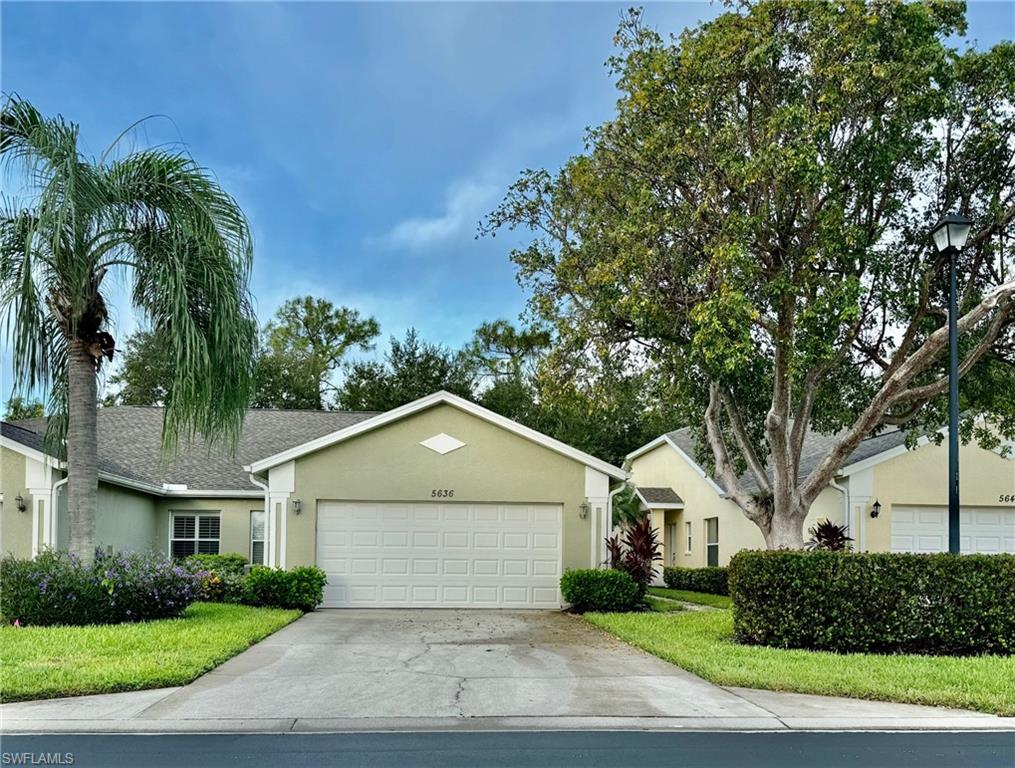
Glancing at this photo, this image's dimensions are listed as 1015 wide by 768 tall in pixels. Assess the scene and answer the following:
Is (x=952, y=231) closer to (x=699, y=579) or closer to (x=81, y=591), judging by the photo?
(x=81, y=591)

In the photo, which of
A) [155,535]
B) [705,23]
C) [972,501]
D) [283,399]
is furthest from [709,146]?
[283,399]

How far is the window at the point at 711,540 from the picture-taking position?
25.4 metres

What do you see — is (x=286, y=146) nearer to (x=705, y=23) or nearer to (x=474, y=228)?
(x=474, y=228)

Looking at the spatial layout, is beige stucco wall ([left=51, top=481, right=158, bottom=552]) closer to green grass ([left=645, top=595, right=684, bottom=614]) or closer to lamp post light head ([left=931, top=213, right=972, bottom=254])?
green grass ([left=645, top=595, right=684, bottom=614])

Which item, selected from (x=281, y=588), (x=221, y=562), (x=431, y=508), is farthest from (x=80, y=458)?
(x=431, y=508)

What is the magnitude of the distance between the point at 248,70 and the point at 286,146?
138 inches

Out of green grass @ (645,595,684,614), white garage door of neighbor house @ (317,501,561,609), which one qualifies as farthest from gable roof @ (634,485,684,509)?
white garage door of neighbor house @ (317,501,561,609)

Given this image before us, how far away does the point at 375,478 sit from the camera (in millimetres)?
18969

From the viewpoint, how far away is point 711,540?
85.3 feet

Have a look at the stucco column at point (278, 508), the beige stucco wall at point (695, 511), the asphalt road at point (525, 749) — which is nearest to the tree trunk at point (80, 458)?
the stucco column at point (278, 508)

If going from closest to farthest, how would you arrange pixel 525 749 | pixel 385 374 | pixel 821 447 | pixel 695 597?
pixel 525 749
pixel 695 597
pixel 821 447
pixel 385 374

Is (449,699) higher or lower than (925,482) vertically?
lower

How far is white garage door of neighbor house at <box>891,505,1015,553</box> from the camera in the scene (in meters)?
20.3

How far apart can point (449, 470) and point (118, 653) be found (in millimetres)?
8957
